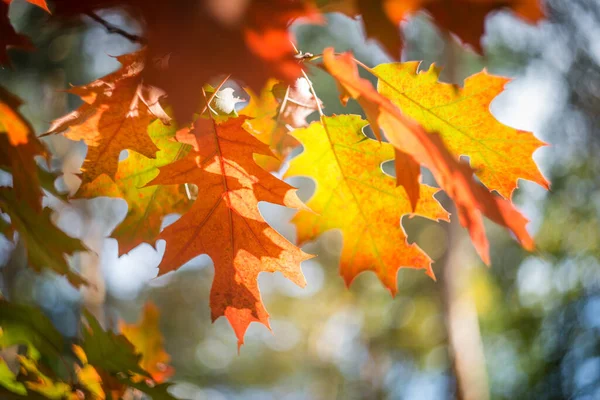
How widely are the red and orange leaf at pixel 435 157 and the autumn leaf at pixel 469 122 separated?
218mm

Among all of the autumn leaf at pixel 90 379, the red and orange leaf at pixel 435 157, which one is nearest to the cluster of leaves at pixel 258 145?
the red and orange leaf at pixel 435 157

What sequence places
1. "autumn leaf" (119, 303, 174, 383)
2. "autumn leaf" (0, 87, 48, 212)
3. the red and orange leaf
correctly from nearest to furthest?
the red and orange leaf → "autumn leaf" (0, 87, 48, 212) → "autumn leaf" (119, 303, 174, 383)

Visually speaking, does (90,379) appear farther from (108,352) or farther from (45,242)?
(45,242)

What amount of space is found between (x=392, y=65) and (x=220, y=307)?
0.59m

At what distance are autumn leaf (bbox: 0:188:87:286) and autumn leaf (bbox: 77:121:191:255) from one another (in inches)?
5.8

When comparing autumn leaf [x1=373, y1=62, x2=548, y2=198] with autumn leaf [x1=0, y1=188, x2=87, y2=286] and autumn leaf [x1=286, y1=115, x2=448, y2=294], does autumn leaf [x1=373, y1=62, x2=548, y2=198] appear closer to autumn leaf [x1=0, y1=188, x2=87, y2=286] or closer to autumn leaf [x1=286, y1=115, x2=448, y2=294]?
autumn leaf [x1=286, y1=115, x2=448, y2=294]

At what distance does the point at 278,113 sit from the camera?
1.21 metres

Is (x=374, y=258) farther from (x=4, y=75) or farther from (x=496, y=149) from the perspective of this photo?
(x=4, y=75)

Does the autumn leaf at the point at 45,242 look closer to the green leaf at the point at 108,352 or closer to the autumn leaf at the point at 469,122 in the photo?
the green leaf at the point at 108,352

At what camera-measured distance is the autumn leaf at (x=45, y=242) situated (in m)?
1.13

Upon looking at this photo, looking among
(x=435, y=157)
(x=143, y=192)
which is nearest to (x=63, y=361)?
(x=143, y=192)

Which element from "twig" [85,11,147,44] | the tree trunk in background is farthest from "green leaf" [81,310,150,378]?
the tree trunk in background

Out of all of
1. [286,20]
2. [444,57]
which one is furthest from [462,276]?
[286,20]

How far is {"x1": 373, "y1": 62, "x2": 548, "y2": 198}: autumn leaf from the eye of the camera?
97 cm
